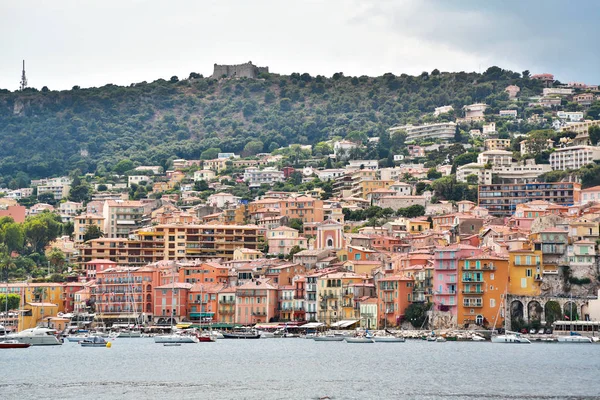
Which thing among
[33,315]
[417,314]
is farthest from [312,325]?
[33,315]

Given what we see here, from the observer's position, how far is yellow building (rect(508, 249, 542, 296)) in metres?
91.0

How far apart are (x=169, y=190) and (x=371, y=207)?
1797 inches

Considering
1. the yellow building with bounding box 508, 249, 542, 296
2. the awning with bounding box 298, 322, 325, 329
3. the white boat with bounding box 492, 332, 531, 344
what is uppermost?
the yellow building with bounding box 508, 249, 542, 296

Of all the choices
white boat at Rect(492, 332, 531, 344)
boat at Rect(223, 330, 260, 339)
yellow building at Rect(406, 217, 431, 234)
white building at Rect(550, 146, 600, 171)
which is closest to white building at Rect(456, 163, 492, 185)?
white building at Rect(550, 146, 600, 171)

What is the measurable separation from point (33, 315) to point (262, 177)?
69146 millimetres

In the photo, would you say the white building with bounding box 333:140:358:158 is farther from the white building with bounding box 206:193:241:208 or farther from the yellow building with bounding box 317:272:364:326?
the yellow building with bounding box 317:272:364:326

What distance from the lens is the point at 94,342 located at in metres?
93.8

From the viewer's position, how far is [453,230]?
11388 cm

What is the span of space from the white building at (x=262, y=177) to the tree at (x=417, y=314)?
79080 millimetres

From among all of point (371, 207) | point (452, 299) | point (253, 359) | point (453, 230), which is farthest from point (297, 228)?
point (253, 359)

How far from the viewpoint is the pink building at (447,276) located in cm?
9119

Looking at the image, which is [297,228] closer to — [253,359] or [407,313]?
[407,313]

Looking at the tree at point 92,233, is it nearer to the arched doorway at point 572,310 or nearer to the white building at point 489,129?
the arched doorway at point 572,310

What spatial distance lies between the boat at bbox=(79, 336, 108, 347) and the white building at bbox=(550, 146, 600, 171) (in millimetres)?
66171
